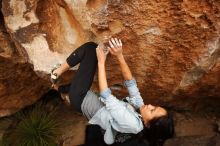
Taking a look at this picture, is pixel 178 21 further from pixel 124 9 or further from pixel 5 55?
pixel 5 55

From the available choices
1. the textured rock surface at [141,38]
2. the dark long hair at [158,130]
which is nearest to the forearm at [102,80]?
the textured rock surface at [141,38]

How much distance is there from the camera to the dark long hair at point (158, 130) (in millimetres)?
3873

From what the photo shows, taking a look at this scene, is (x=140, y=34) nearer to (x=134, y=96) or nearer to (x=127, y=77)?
(x=127, y=77)

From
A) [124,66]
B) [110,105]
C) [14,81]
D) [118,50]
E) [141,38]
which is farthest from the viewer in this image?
[14,81]

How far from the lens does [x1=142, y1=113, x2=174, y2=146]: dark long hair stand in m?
3.87

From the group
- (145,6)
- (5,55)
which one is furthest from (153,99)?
(5,55)

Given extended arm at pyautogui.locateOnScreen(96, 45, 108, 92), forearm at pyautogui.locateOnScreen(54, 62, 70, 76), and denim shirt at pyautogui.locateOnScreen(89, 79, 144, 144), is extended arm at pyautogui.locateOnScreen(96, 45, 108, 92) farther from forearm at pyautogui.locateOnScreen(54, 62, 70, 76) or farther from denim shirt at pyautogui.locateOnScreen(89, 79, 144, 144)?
forearm at pyautogui.locateOnScreen(54, 62, 70, 76)

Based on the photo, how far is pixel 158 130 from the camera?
3.90 meters

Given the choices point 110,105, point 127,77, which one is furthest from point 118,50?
point 110,105

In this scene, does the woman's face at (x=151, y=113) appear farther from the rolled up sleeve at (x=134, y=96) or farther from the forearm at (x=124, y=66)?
the forearm at (x=124, y=66)

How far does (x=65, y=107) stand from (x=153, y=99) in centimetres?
168

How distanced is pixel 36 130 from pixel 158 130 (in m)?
2.37

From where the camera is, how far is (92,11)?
412cm

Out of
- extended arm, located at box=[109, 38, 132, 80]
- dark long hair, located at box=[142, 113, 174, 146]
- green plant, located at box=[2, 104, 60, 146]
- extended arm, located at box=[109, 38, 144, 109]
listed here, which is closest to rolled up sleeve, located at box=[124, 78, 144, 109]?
extended arm, located at box=[109, 38, 144, 109]
